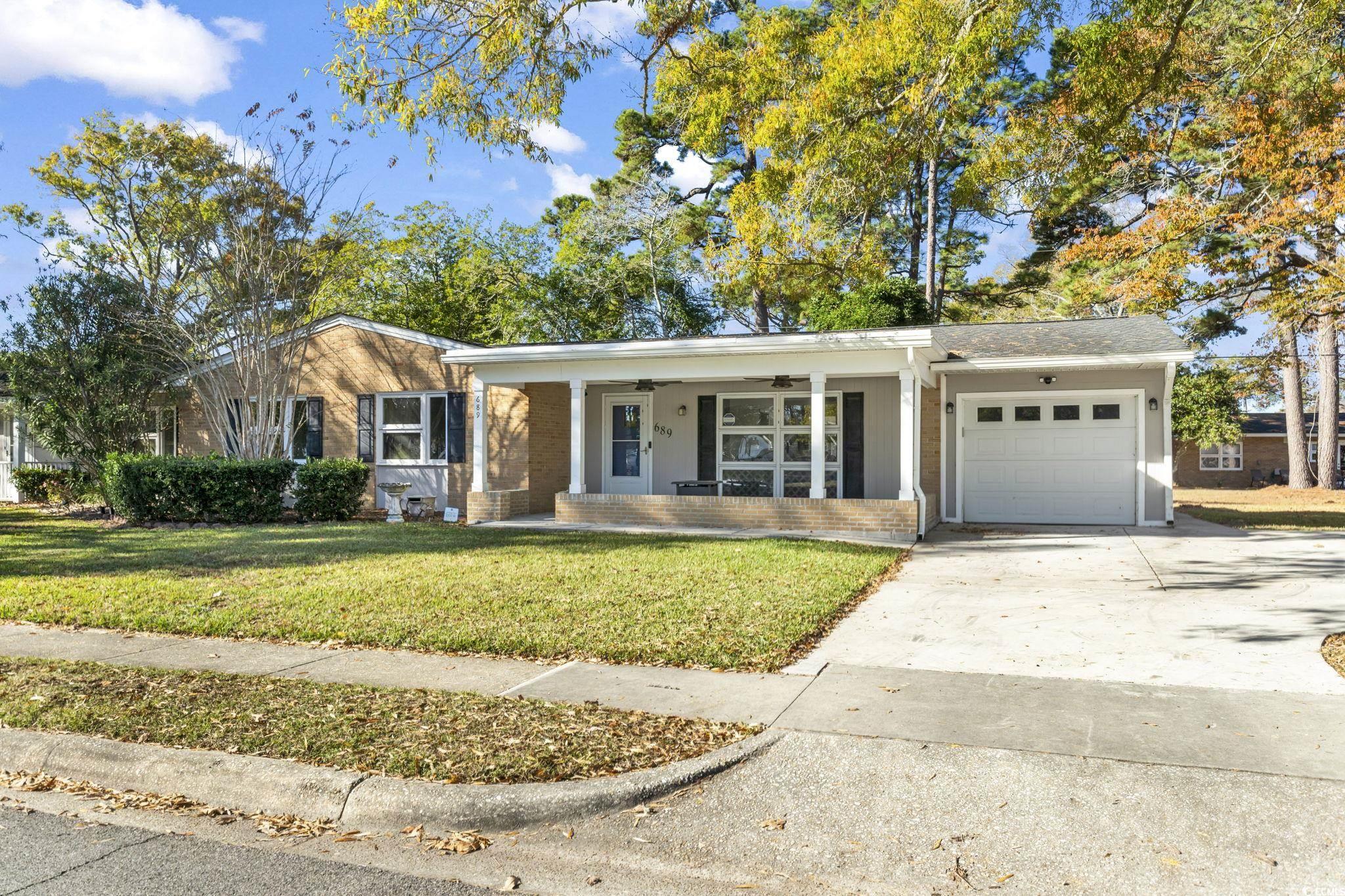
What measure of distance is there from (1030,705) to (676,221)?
23.1 metres

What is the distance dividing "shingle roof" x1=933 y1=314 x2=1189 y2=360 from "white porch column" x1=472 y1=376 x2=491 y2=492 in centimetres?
766

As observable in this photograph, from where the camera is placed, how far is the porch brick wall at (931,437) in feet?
49.1

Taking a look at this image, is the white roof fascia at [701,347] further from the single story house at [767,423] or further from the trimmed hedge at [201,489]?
the trimmed hedge at [201,489]

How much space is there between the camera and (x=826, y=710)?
15.5 feet

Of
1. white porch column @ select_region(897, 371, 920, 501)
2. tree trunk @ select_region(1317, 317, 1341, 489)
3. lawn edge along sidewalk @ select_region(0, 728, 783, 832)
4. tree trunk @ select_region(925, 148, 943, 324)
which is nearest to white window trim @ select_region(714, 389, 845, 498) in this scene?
white porch column @ select_region(897, 371, 920, 501)

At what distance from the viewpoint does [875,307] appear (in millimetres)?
19766

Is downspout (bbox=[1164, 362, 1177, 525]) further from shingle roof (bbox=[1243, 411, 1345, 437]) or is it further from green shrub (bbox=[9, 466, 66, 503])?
shingle roof (bbox=[1243, 411, 1345, 437])

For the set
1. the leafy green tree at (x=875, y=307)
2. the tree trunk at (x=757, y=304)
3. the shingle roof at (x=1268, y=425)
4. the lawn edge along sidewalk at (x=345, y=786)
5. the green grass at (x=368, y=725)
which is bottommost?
the lawn edge along sidewalk at (x=345, y=786)

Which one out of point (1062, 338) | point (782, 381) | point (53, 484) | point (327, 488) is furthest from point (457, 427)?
point (1062, 338)

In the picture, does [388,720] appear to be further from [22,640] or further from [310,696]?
[22,640]

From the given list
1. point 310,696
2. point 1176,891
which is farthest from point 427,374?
point 1176,891

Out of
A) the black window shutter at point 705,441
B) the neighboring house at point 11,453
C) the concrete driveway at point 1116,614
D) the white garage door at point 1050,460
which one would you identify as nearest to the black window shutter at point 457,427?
the black window shutter at point 705,441

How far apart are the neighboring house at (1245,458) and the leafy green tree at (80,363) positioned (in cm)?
3215

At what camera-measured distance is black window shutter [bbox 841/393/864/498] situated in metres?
15.8
